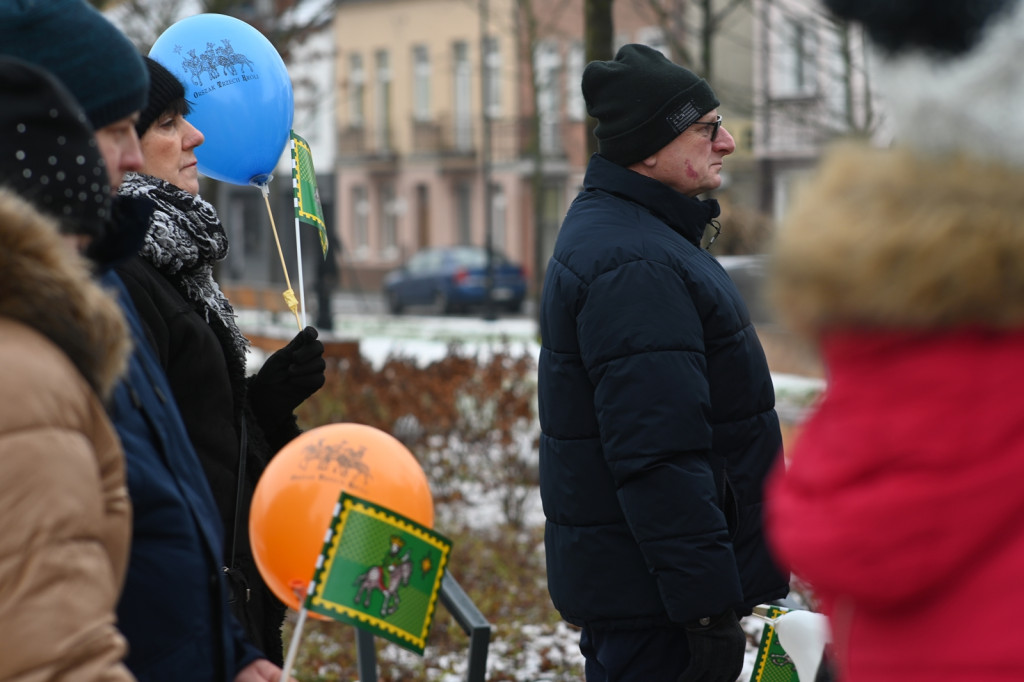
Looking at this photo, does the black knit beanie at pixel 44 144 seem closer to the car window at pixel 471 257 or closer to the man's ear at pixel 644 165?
the man's ear at pixel 644 165

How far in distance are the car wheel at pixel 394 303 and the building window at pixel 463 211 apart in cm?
1045

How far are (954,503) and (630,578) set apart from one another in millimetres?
1631

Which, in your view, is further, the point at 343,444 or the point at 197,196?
the point at 197,196

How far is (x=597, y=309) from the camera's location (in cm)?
286

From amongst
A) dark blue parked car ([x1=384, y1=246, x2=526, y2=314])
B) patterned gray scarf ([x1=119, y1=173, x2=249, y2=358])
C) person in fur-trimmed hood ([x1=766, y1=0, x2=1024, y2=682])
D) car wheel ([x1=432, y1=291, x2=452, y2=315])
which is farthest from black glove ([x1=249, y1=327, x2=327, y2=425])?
car wheel ([x1=432, y1=291, x2=452, y2=315])

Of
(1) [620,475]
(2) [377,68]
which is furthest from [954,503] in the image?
(2) [377,68]

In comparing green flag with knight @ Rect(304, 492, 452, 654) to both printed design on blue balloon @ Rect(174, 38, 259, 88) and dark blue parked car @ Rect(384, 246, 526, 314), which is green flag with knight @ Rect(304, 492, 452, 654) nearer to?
printed design on blue balloon @ Rect(174, 38, 259, 88)

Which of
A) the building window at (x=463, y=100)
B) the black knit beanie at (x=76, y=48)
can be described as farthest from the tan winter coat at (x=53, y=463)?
the building window at (x=463, y=100)

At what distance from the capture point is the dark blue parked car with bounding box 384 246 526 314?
98.9 feet

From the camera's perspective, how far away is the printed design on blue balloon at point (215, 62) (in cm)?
331

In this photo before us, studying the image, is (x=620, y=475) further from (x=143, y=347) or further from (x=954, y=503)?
(x=954, y=503)

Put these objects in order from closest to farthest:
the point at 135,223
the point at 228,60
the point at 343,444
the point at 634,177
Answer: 1. the point at 135,223
2. the point at 343,444
3. the point at 634,177
4. the point at 228,60

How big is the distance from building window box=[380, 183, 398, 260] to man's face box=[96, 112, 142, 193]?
141ft

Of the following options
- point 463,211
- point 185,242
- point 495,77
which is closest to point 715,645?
point 185,242
